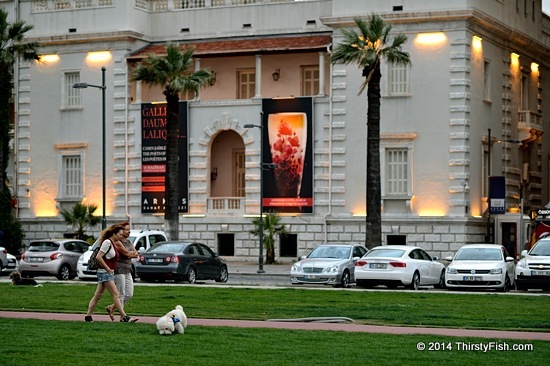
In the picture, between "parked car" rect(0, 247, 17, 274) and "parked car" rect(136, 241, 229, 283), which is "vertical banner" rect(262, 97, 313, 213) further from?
"parked car" rect(136, 241, 229, 283)

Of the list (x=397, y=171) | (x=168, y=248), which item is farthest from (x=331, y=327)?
(x=397, y=171)

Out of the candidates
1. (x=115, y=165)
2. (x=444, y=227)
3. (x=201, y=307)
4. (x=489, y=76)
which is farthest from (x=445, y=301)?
(x=115, y=165)

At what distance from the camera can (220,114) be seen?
6331 centimetres

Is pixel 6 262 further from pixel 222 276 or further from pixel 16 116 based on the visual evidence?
pixel 16 116

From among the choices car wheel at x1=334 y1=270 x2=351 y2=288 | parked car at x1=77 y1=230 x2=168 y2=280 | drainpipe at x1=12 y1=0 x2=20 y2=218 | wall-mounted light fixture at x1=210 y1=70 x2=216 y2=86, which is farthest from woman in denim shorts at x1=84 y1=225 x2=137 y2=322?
drainpipe at x1=12 y1=0 x2=20 y2=218

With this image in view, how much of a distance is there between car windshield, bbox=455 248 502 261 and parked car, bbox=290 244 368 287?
3593mm

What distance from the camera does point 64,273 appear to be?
46.4 m

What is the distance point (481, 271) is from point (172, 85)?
69.3 ft

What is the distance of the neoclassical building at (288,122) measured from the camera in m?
58.6

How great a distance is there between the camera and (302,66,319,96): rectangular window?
6303 cm

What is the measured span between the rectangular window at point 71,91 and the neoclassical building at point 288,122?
96 millimetres

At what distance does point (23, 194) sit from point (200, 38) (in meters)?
11.7

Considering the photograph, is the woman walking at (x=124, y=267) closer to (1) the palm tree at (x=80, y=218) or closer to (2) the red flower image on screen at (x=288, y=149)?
(2) the red flower image on screen at (x=288, y=149)

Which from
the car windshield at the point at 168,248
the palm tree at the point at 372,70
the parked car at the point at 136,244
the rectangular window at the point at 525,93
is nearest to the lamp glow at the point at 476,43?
the palm tree at the point at 372,70
